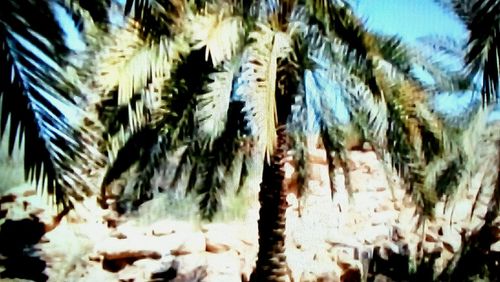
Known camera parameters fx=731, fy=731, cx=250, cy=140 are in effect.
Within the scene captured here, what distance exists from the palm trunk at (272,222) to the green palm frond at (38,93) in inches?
50.6

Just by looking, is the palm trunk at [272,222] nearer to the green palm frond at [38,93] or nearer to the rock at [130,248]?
the rock at [130,248]

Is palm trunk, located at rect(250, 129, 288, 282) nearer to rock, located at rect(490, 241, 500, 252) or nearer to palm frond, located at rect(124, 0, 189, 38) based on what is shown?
palm frond, located at rect(124, 0, 189, 38)

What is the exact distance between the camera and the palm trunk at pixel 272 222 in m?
3.85

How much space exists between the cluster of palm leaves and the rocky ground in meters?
0.10

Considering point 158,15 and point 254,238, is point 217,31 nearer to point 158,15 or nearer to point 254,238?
point 158,15

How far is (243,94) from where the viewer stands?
3.56m

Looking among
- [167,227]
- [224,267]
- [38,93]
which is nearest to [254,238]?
[224,267]

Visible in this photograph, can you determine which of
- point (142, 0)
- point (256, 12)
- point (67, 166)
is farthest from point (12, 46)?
point (256, 12)

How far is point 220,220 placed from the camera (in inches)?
147

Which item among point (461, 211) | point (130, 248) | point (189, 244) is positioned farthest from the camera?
point (461, 211)

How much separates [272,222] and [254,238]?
0.55 feet

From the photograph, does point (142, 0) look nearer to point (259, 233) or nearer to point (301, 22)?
point (301, 22)

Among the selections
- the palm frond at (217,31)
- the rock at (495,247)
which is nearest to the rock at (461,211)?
the rock at (495,247)

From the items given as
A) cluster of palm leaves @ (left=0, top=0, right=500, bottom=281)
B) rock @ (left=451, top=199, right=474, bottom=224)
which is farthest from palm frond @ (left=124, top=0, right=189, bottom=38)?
rock @ (left=451, top=199, right=474, bottom=224)
